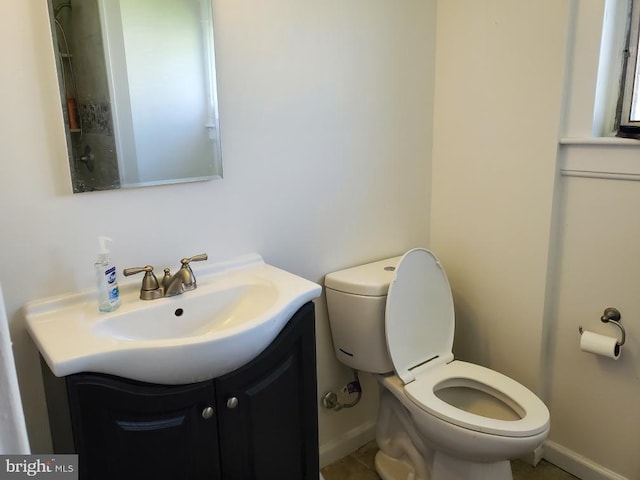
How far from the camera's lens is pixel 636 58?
1610 mm

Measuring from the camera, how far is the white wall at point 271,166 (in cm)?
122

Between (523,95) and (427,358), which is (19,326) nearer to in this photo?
(427,358)

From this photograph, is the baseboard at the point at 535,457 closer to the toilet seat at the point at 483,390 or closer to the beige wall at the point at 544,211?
the beige wall at the point at 544,211

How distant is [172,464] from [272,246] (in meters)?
0.74

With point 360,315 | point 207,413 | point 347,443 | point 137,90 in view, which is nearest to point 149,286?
point 207,413

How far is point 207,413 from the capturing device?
119cm

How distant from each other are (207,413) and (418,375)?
2.73 ft

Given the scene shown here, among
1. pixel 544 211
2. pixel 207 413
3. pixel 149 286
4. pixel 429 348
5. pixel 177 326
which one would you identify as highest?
pixel 544 211

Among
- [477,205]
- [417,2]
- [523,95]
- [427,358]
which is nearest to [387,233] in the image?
[477,205]

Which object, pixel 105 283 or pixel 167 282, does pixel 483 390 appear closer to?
pixel 167 282

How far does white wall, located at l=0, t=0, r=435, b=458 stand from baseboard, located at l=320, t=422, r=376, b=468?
3cm

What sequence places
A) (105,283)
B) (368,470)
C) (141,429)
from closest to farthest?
(141,429) → (105,283) → (368,470)

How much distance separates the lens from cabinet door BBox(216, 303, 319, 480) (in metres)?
1.25

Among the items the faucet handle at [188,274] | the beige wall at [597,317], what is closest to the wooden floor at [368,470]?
the beige wall at [597,317]
